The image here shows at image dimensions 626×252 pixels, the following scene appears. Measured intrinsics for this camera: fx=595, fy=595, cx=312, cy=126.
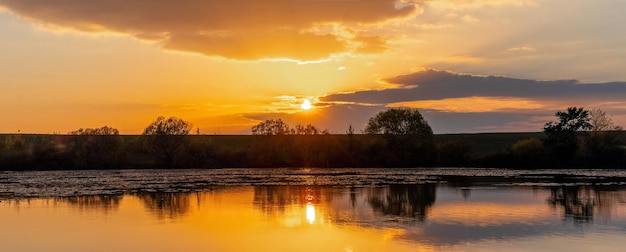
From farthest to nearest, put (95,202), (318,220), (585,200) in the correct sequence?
(95,202) → (585,200) → (318,220)

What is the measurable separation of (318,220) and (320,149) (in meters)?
64.7

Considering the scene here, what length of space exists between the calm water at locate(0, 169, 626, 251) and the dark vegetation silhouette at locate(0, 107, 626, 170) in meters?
40.3

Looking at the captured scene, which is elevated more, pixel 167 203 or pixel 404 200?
pixel 167 203

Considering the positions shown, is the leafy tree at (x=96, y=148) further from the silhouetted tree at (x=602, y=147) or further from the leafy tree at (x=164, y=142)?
the silhouetted tree at (x=602, y=147)

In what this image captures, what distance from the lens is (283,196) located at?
35.3 meters

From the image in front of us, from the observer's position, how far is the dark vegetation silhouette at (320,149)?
254 feet

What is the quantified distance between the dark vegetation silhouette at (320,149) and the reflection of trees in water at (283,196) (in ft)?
147

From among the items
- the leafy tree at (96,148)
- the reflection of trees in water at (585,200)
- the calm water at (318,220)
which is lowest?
the reflection of trees in water at (585,200)

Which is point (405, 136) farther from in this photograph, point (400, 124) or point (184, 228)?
point (184, 228)

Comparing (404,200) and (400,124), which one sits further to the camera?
(400,124)

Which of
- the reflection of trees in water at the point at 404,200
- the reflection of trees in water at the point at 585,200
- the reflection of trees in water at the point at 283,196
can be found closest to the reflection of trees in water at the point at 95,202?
the reflection of trees in water at the point at 283,196

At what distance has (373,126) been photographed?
292 feet

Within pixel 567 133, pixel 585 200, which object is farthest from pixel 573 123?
pixel 585 200

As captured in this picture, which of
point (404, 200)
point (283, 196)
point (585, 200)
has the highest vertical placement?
point (283, 196)
